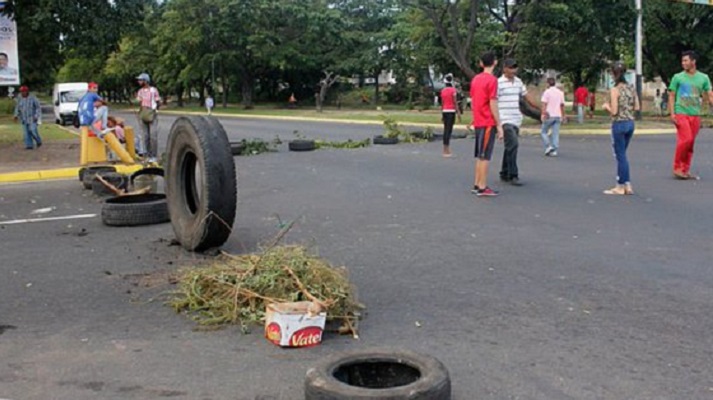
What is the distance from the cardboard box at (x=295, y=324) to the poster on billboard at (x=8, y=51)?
669 inches

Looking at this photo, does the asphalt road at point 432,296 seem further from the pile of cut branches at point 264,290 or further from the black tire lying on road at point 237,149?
the black tire lying on road at point 237,149

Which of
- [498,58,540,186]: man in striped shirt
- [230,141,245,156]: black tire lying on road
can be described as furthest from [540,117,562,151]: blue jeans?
[230,141,245,156]: black tire lying on road

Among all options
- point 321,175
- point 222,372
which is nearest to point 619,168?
point 321,175

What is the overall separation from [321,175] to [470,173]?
→ 274 centimetres

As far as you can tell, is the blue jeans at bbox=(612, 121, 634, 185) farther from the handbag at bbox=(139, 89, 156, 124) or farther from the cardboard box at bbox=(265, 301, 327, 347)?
the handbag at bbox=(139, 89, 156, 124)

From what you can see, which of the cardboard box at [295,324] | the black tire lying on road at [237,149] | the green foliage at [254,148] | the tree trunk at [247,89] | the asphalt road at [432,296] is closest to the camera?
the asphalt road at [432,296]

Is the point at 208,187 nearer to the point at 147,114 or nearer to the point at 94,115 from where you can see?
the point at 94,115

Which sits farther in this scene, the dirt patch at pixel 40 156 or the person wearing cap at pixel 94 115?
the dirt patch at pixel 40 156

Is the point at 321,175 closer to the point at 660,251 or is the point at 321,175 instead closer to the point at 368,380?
the point at 660,251

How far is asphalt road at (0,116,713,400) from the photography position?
411 cm

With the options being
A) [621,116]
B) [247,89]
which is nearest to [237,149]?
[621,116]

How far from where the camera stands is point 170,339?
15.8 feet

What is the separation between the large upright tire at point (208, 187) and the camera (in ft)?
22.8

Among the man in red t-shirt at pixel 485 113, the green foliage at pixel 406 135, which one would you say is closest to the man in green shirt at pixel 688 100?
the man in red t-shirt at pixel 485 113
